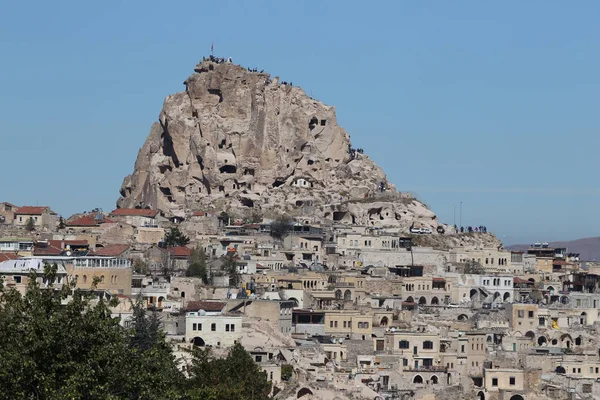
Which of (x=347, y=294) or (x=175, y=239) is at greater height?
(x=175, y=239)

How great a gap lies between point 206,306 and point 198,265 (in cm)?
2210

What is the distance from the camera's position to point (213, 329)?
265ft

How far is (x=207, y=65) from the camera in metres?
163

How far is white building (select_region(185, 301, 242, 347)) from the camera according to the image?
80.3 meters

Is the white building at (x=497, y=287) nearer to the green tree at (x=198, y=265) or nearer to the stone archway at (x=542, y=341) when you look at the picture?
the stone archway at (x=542, y=341)

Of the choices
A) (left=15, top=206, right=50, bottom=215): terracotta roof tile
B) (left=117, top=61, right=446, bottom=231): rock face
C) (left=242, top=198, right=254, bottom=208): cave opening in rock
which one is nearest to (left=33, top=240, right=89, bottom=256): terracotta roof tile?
(left=15, top=206, right=50, bottom=215): terracotta roof tile

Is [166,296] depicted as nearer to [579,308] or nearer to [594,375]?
[594,375]

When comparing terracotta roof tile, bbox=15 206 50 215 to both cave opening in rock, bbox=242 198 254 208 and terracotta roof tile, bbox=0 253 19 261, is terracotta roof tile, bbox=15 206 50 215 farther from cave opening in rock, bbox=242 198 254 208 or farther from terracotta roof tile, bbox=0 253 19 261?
terracotta roof tile, bbox=0 253 19 261

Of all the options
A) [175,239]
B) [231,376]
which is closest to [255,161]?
[175,239]

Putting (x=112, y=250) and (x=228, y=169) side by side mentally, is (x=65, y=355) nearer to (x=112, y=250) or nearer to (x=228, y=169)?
(x=112, y=250)

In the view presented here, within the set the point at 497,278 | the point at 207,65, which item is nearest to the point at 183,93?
the point at 207,65

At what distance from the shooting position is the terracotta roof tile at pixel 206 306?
85000mm

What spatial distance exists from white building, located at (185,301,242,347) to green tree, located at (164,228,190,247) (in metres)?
43.2

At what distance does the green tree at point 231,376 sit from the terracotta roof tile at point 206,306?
36.0 ft
